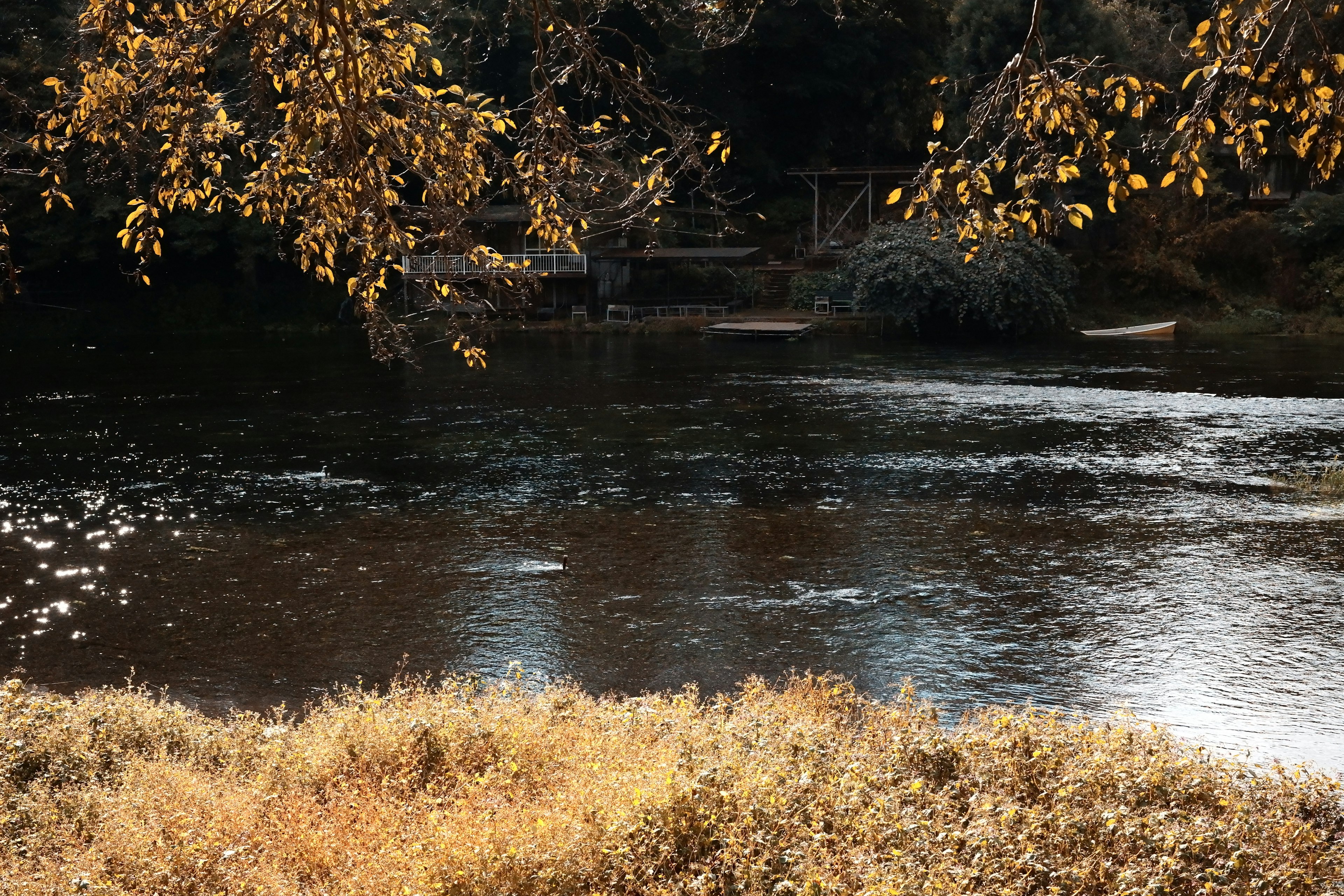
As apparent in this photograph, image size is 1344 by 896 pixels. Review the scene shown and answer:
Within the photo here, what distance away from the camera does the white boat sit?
48750 millimetres

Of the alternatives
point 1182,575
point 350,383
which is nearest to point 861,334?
point 350,383

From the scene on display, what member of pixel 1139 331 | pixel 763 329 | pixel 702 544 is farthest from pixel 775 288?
pixel 702 544

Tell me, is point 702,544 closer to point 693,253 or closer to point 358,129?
point 358,129

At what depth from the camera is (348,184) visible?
28.9 ft

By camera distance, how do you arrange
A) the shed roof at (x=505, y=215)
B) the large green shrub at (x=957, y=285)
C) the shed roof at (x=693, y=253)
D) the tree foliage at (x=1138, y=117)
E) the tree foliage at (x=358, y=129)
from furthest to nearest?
1. the shed roof at (x=505, y=215)
2. the shed roof at (x=693, y=253)
3. the large green shrub at (x=957, y=285)
4. the tree foliage at (x=358, y=129)
5. the tree foliage at (x=1138, y=117)

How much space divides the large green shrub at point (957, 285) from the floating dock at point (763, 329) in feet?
9.21

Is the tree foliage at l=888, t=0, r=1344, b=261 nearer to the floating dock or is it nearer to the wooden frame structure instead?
the floating dock

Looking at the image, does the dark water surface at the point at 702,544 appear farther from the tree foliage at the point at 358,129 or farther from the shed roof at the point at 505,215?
the shed roof at the point at 505,215

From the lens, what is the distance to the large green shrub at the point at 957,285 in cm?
4672

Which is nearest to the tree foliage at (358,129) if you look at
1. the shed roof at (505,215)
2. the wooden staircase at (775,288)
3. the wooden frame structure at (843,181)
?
the wooden frame structure at (843,181)

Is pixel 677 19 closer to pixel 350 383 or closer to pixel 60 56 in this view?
pixel 350 383

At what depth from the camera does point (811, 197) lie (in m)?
66.8

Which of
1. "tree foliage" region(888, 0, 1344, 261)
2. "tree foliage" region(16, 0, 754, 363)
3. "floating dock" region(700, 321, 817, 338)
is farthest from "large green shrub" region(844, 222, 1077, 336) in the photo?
"tree foliage" region(888, 0, 1344, 261)

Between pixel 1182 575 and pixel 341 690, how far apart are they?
9732mm
